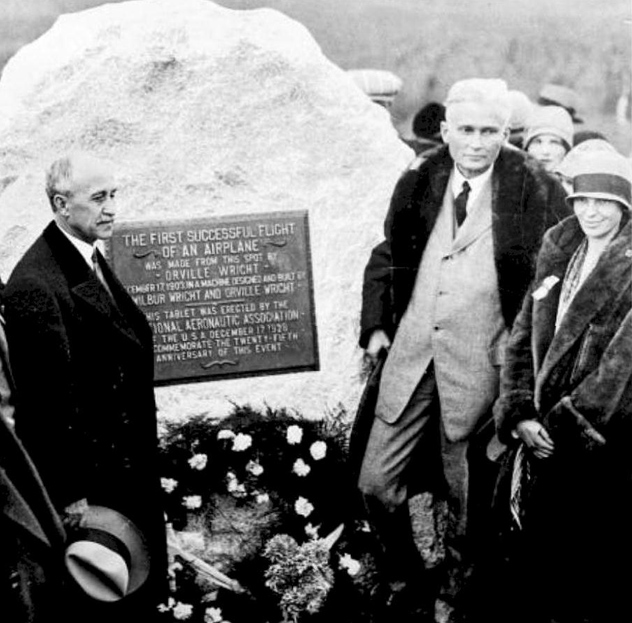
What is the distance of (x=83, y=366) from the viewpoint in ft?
11.9

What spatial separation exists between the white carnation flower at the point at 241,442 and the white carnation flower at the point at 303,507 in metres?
0.35

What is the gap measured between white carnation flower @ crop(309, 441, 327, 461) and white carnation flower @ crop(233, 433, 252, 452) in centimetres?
29

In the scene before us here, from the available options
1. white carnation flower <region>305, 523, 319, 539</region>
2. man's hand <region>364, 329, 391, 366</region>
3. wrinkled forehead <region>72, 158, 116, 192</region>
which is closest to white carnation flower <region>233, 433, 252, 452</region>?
white carnation flower <region>305, 523, 319, 539</region>

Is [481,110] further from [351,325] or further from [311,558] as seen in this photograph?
[311,558]

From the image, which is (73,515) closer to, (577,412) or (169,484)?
(169,484)

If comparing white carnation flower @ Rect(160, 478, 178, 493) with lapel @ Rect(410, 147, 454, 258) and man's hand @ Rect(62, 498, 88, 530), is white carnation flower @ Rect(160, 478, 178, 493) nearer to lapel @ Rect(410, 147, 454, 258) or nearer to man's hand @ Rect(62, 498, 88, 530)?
man's hand @ Rect(62, 498, 88, 530)

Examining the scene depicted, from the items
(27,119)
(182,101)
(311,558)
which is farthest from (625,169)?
(27,119)

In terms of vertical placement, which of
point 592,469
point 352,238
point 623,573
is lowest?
point 623,573

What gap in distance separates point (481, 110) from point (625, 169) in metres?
0.62

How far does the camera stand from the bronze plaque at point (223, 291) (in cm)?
424

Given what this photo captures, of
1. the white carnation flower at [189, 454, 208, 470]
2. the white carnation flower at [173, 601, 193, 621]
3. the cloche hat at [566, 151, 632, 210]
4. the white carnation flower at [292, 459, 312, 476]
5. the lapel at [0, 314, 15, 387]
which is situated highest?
the cloche hat at [566, 151, 632, 210]

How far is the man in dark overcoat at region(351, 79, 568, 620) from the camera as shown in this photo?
4.12m

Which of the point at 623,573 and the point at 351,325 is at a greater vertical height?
the point at 351,325

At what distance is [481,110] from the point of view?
4.09 m
